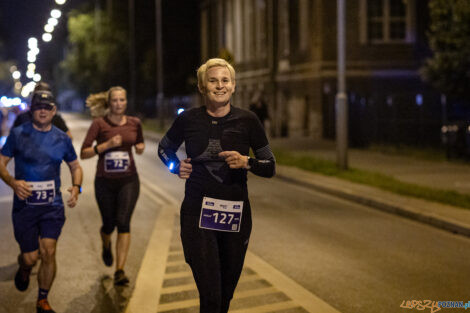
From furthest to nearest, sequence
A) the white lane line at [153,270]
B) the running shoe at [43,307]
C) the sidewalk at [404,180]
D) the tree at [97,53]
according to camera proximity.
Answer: the tree at [97,53] < the sidewalk at [404,180] < the white lane line at [153,270] < the running shoe at [43,307]

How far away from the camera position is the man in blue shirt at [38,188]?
17.3ft

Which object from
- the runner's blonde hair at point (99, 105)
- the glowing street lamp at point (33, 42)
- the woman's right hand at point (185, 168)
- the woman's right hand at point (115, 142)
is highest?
the glowing street lamp at point (33, 42)

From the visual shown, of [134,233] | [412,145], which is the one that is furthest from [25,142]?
[412,145]

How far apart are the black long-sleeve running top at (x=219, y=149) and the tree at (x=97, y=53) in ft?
168

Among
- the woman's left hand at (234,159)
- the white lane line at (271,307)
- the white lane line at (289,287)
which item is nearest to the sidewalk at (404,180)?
the white lane line at (289,287)

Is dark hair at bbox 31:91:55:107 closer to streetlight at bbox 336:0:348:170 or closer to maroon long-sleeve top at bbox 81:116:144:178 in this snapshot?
maroon long-sleeve top at bbox 81:116:144:178

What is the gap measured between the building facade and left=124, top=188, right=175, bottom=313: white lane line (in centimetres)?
1598

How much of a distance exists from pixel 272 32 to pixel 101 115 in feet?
90.1

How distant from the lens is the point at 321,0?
29.3m

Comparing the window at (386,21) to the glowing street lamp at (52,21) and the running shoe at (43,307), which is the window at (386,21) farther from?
the running shoe at (43,307)

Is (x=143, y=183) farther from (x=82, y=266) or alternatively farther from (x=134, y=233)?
(x=82, y=266)

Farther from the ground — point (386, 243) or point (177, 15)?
point (177, 15)

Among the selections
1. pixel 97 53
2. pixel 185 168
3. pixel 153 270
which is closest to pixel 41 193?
pixel 185 168

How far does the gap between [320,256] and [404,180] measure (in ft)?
24.2
